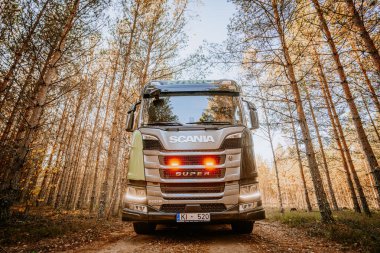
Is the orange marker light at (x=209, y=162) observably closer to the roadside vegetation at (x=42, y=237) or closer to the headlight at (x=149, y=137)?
the headlight at (x=149, y=137)

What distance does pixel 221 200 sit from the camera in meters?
4.22

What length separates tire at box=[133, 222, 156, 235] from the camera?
5167 millimetres

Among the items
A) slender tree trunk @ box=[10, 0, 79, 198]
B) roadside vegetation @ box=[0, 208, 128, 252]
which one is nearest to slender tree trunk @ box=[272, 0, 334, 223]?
roadside vegetation @ box=[0, 208, 128, 252]

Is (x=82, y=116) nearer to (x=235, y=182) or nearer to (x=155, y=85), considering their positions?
(x=155, y=85)

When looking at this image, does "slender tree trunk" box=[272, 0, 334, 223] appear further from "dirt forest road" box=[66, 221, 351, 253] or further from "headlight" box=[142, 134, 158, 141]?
"headlight" box=[142, 134, 158, 141]

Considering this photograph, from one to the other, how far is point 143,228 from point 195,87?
12.0 ft

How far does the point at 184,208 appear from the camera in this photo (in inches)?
164

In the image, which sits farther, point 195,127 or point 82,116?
point 82,116

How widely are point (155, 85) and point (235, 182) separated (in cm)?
315

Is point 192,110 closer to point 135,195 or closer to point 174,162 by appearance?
point 174,162

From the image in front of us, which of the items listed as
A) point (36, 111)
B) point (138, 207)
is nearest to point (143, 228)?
point (138, 207)

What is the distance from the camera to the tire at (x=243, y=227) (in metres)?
5.12

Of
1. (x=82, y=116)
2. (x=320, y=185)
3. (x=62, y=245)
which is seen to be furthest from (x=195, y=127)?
(x=82, y=116)

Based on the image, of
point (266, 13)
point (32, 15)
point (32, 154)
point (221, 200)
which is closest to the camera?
point (221, 200)
